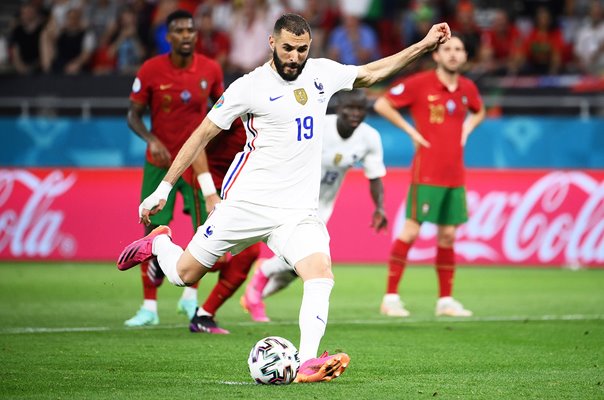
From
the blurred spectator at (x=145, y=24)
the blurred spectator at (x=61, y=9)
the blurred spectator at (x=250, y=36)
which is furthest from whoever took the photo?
the blurred spectator at (x=61, y=9)

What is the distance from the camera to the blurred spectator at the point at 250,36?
20.7 metres

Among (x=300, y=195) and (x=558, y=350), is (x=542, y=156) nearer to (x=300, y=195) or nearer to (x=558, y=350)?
(x=558, y=350)

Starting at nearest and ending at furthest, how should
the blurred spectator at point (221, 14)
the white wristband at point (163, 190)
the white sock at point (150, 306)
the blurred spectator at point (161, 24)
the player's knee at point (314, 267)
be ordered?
the player's knee at point (314, 267) < the white wristband at point (163, 190) < the white sock at point (150, 306) < the blurred spectator at point (161, 24) < the blurred spectator at point (221, 14)

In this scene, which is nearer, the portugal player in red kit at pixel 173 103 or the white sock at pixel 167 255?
the white sock at pixel 167 255

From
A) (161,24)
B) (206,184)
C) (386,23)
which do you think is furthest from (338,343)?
(386,23)

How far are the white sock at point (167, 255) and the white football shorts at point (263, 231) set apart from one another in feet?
0.94

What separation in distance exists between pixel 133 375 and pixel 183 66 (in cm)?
407

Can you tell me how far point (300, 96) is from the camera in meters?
8.15

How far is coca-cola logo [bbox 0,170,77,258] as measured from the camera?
17516 mm

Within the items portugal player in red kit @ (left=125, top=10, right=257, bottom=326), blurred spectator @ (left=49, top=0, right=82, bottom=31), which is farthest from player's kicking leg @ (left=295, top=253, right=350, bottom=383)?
blurred spectator @ (left=49, top=0, right=82, bottom=31)

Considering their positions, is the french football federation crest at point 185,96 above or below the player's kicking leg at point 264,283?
above

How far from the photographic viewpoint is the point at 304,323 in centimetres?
786

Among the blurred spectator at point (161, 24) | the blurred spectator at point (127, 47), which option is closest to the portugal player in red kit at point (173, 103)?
the blurred spectator at point (161, 24)

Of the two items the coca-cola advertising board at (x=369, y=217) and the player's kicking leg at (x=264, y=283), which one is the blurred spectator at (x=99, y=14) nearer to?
the coca-cola advertising board at (x=369, y=217)
